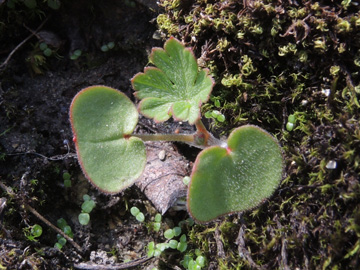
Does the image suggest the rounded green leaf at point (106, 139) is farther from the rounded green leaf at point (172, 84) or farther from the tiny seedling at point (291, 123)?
the tiny seedling at point (291, 123)

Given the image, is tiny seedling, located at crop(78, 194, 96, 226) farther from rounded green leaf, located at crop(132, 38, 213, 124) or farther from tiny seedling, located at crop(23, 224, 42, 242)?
rounded green leaf, located at crop(132, 38, 213, 124)

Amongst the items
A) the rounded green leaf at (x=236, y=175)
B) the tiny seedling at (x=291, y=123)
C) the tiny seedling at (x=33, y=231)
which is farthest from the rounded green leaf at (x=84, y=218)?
the tiny seedling at (x=291, y=123)

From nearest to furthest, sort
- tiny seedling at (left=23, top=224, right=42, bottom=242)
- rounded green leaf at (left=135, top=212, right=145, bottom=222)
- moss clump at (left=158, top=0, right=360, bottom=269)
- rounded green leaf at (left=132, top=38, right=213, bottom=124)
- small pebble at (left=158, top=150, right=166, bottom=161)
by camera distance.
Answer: moss clump at (left=158, top=0, right=360, bottom=269), rounded green leaf at (left=132, top=38, right=213, bottom=124), tiny seedling at (left=23, top=224, right=42, bottom=242), rounded green leaf at (left=135, top=212, right=145, bottom=222), small pebble at (left=158, top=150, right=166, bottom=161)

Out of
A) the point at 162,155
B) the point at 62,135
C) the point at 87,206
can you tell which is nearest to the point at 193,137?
the point at 162,155

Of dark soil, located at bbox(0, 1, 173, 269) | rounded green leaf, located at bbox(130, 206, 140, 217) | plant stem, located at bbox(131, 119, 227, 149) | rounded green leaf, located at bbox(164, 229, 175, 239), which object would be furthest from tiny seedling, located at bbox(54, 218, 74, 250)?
plant stem, located at bbox(131, 119, 227, 149)

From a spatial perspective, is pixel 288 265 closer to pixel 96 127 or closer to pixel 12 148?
pixel 96 127
